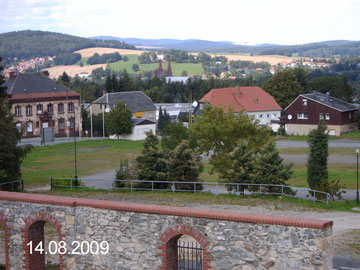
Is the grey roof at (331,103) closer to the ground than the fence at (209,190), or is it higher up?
higher up

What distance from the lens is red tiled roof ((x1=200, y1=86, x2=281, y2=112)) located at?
78.1 metres

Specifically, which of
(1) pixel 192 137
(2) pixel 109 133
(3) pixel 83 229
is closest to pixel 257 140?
(1) pixel 192 137

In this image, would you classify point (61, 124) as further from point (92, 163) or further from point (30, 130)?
point (92, 163)

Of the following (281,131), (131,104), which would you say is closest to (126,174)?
(281,131)

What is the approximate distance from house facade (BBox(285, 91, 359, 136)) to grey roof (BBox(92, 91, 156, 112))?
75.5 ft

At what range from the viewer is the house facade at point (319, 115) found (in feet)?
221

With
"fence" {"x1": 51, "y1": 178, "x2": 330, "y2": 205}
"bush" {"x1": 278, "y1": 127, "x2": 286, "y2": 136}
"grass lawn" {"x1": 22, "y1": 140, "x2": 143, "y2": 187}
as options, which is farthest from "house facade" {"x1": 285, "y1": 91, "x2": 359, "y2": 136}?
"fence" {"x1": 51, "y1": 178, "x2": 330, "y2": 205}

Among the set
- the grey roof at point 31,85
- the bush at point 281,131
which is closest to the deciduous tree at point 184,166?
the bush at point 281,131

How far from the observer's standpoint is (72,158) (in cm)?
5166

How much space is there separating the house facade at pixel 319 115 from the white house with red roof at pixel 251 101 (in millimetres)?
5750

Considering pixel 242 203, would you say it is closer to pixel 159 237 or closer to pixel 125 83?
pixel 159 237

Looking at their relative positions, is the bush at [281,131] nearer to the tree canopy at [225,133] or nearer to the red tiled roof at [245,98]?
the red tiled roof at [245,98]

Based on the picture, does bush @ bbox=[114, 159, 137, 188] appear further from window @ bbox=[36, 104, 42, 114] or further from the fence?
window @ bbox=[36, 104, 42, 114]

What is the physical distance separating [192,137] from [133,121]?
33357 millimetres
